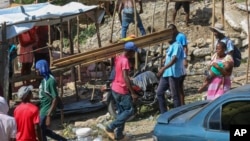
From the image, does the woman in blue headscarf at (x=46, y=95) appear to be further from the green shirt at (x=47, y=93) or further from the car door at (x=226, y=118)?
the car door at (x=226, y=118)

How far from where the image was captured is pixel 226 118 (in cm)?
735

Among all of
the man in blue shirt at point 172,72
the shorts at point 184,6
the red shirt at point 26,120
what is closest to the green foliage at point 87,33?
the shorts at point 184,6

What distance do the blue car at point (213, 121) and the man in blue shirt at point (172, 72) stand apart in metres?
2.84

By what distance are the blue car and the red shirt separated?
1.58 meters

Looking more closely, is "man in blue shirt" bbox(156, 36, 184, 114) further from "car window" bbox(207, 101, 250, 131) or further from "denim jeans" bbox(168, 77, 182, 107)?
"car window" bbox(207, 101, 250, 131)

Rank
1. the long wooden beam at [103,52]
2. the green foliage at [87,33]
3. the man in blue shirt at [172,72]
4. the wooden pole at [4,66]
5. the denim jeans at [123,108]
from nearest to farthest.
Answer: the denim jeans at [123,108] → the man in blue shirt at [172,72] → the wooden pole at [4,66] → the long wooden beam at [103,52] → the green foliage at [87,33]

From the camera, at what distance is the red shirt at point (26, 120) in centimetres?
840

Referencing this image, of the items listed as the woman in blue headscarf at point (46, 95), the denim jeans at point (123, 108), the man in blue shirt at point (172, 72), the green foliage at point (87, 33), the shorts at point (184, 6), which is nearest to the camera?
the woman in blue headscarf at point (46, 95)

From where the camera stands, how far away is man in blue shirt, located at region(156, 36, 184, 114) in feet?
36.4

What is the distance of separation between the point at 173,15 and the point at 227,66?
→ 838 cm

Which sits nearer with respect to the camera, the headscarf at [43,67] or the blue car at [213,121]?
the blue car at [213,121]

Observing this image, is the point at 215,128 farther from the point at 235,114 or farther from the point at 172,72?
the point at 172,72

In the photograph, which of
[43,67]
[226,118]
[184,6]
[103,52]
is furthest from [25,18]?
[184,6]

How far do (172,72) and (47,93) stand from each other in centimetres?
231
